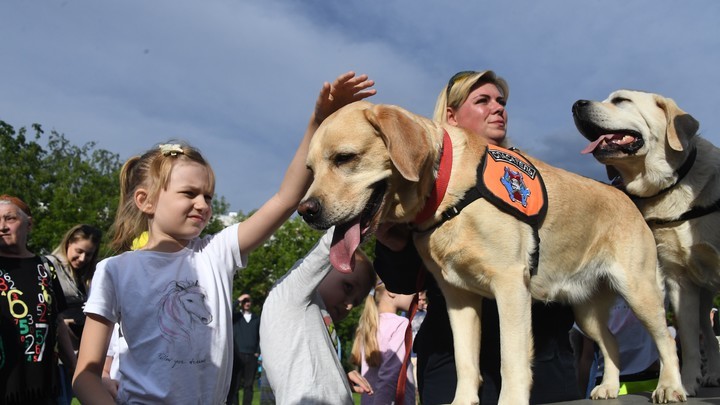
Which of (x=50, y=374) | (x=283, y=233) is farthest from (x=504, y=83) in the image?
(x=283, y=233)

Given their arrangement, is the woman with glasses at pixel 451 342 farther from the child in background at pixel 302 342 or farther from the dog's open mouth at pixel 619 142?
the dog's open mouth at pixel 619 142

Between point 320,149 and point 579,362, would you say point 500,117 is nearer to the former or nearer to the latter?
point 320,149

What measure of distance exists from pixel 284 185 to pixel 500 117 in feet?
4.64

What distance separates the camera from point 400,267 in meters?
3.49

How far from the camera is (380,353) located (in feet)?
23.0

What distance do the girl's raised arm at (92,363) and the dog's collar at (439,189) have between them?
1.62 m

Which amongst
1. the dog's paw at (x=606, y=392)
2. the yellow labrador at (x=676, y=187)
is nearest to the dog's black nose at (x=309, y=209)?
the dog's paw at (x=606, y=392)

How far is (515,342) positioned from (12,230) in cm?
428

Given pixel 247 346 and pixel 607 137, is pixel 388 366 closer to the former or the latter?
pixel 607 137

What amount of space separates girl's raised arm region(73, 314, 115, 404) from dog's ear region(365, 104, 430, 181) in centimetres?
163

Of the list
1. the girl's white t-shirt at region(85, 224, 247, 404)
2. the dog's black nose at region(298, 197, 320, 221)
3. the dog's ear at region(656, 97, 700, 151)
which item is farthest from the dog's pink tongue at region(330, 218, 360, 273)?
the dog's ear at region(656, 97, 700, 151)

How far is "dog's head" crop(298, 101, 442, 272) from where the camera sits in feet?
9.77

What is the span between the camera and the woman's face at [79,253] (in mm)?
7887

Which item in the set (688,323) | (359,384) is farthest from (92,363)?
(688,323)
